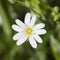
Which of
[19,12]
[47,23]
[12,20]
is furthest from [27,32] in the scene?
[19,12]

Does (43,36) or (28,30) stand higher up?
(28,30)

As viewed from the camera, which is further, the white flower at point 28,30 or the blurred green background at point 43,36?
the blurred green background at point 43,36

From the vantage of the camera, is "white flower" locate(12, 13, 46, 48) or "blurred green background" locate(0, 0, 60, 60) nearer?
"white flower" locate(12, 13, 46, 48)

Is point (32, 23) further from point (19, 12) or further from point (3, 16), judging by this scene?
point (19, 12)

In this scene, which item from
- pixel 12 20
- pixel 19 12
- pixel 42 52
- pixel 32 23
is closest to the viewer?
pixel 32 23
